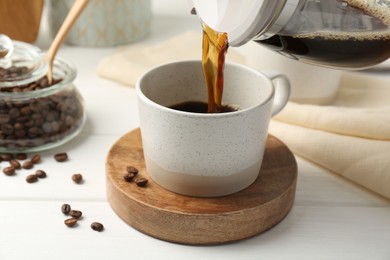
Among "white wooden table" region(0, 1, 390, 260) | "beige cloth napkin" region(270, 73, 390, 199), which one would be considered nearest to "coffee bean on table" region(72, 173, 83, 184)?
"white wooden table" region(0, 1, 390, 260)

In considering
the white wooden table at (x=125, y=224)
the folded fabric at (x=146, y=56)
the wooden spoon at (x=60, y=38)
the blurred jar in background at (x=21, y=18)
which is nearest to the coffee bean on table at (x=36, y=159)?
the white wooden table at (x=125, y=224)

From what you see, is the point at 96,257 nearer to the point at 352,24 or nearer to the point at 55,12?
the point at 352,24

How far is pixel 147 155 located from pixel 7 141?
22cm

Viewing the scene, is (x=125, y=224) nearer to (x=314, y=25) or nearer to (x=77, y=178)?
(x=77, y=178)

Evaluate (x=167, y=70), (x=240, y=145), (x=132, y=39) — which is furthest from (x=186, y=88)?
(x=132, y=39)

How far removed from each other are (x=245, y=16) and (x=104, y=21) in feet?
2.16

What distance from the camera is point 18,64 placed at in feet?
3.28

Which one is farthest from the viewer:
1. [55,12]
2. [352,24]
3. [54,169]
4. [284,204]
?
[55,12]

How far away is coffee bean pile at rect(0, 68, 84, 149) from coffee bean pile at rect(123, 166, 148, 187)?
158 millimetres

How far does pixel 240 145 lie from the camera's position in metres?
0.80

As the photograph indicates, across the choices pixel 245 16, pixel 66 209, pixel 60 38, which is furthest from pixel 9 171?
pixel 245 16

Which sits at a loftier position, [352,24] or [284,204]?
[352,24]

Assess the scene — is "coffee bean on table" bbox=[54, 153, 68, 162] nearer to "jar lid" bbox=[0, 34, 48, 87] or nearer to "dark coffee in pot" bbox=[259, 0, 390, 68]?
"jar lid" bbox=[0, 34, 48, 87]

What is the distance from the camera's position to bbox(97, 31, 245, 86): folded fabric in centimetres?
117
